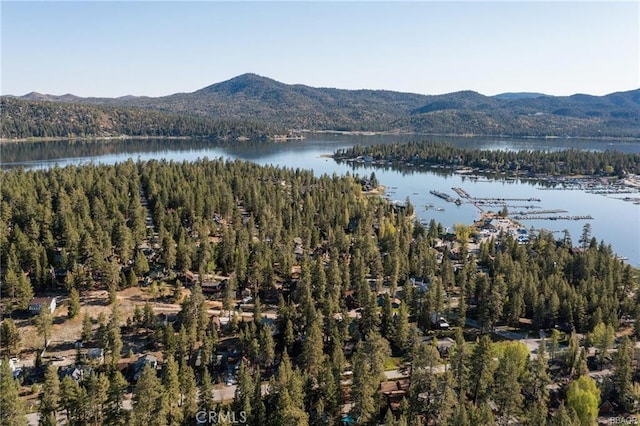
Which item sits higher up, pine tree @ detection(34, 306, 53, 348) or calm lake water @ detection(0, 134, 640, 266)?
calm lake water @ detection(0, 134, 640, 266)

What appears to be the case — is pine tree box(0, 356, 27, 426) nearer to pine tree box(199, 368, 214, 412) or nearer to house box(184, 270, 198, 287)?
pine tree box(199, 368, 214, 412)

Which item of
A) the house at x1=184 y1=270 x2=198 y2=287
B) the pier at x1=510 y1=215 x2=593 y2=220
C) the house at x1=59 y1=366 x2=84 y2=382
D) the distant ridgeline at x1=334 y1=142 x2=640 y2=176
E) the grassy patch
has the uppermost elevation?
the distant ridgeline at x1=334 y1=142 x2=640 y2=176

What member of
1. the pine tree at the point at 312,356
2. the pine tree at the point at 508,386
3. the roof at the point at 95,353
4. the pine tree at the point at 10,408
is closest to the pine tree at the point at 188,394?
the pine tree at the point at 312,356

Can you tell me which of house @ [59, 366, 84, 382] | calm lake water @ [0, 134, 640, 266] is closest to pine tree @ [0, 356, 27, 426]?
house @ [59, 366, 84, 382]

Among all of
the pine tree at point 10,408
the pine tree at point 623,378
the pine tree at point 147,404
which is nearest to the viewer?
the pine tree at point 10,408

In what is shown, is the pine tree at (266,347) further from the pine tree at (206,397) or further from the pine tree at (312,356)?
the pine tree at (206,397)

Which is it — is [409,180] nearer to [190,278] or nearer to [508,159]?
[508,159]
